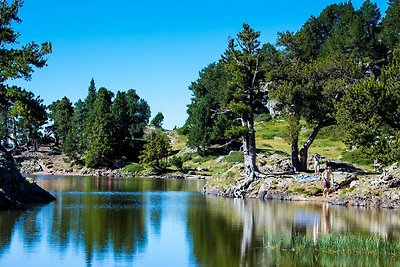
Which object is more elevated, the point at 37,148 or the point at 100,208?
the point at 37,148

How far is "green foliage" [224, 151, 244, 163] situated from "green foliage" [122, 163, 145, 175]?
17.5 metres

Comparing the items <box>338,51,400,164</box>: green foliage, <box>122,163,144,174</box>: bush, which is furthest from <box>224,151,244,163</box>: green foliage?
<box>338,51,400,164</box>: green foliage

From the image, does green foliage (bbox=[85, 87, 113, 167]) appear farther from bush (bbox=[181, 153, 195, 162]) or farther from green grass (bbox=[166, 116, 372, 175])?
bush (bbox=[181, 153, 195, 162])

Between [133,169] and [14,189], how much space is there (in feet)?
227

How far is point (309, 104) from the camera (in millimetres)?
63938

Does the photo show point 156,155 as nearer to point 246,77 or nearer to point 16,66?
point 246,77

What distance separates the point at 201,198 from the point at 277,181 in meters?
8.07

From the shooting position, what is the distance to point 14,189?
45.4m

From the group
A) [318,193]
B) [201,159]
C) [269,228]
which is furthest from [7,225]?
[201,159]

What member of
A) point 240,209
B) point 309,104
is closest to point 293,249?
point 240,209

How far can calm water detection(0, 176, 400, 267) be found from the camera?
77.8ft

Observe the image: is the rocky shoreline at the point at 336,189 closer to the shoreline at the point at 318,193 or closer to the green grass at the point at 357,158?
the shoreline at the point at 318,193

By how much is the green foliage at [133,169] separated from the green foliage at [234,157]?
17479 mm

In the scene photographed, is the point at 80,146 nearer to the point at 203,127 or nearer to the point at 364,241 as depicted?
the point at 203,127
